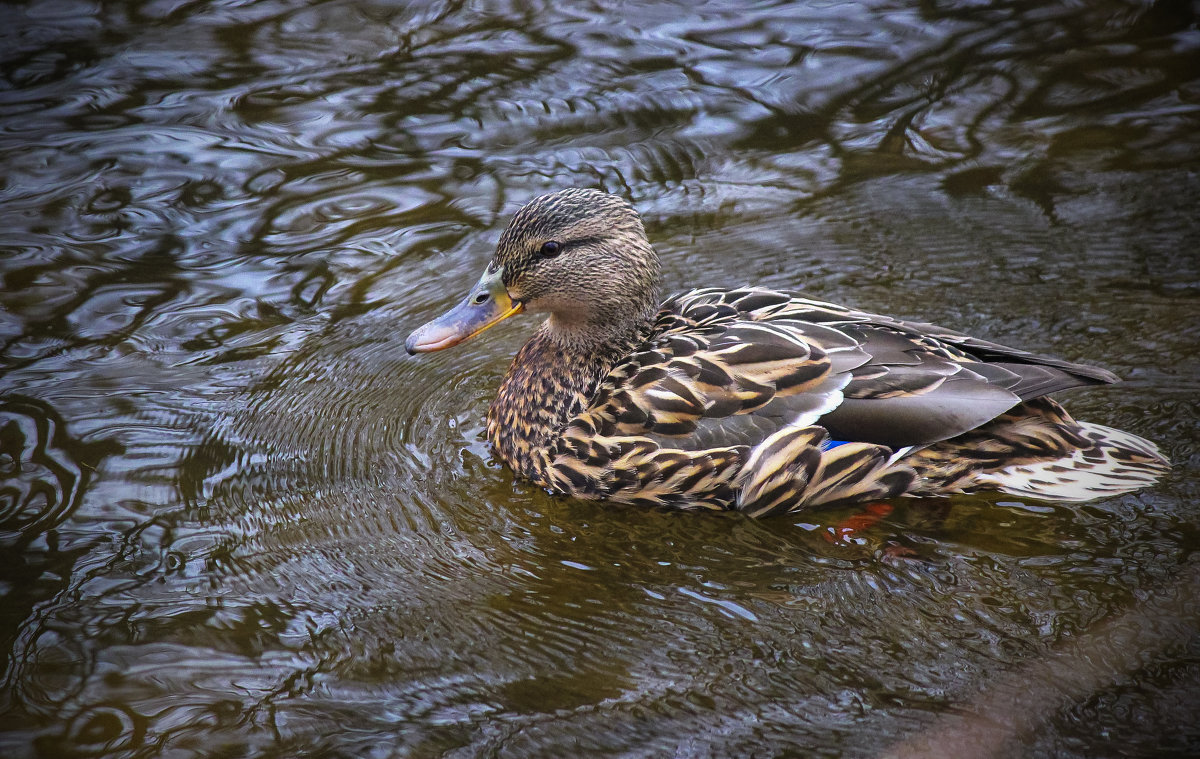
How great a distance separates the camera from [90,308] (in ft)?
20.3

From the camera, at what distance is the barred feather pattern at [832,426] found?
→ 4660mm

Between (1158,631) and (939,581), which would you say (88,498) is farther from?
(1158,631)

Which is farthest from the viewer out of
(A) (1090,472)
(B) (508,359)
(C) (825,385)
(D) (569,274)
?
(B) (508,359)

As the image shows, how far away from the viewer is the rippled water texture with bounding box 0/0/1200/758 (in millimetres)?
3920

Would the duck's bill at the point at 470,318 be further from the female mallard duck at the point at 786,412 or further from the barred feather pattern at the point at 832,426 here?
the barred feather pattern at the point at 832,426

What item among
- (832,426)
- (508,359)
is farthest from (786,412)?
(508,359)

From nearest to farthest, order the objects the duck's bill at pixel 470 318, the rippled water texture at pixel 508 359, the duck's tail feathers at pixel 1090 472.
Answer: the rippled water texture at pixel 508 359 → the duck's tail feathers at pixel 1090 472 → the duck's bill at pixel 470 318

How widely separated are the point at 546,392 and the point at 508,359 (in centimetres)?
103

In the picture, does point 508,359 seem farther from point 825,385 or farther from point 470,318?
point 825,385

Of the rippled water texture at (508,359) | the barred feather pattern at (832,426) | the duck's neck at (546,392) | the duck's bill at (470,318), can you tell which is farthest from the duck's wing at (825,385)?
the duck's bill at (470,318)

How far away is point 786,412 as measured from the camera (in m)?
4.71

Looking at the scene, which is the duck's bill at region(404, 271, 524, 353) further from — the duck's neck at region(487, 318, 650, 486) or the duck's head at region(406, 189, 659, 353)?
the duck's neck at region(487, 318, 650, 486)

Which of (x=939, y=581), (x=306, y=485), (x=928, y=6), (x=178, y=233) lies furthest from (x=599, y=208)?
(x=928, y=6)

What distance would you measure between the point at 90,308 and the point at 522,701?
3899mm
